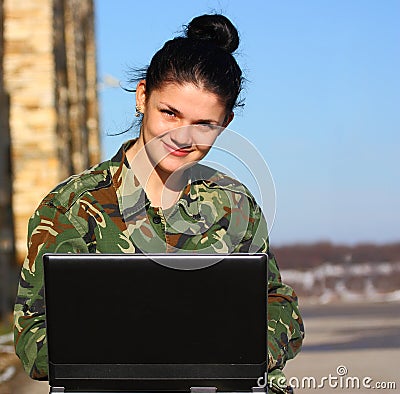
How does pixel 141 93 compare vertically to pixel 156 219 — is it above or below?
above

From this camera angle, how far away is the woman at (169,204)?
2488 millimetres

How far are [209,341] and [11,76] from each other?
14.9 metres

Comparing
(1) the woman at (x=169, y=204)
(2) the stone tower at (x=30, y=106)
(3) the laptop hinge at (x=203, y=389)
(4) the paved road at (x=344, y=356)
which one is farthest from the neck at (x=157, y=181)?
(2) the stone tower at (x=30, y=106)

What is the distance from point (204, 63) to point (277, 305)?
0.56m

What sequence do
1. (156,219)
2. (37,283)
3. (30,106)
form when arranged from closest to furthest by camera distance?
(37,283)
(156,219)
(30,106)

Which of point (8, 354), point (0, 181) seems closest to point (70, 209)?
point (8, 354)

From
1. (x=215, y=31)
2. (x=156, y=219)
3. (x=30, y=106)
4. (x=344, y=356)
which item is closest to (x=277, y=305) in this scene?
(x=156, y=219)

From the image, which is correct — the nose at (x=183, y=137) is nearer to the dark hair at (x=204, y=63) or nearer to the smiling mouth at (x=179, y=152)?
the smiling mouth at (x=179, y=152)

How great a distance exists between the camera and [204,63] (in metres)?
2.64

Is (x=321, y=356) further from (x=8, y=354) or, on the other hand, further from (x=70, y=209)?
(x=70, y=209)

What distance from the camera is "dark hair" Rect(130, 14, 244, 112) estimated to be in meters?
2.61

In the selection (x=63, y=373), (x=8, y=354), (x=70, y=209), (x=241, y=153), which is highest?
(x=241, y=153)

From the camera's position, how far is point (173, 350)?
7.51ft

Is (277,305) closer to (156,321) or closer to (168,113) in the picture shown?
(156,321)
